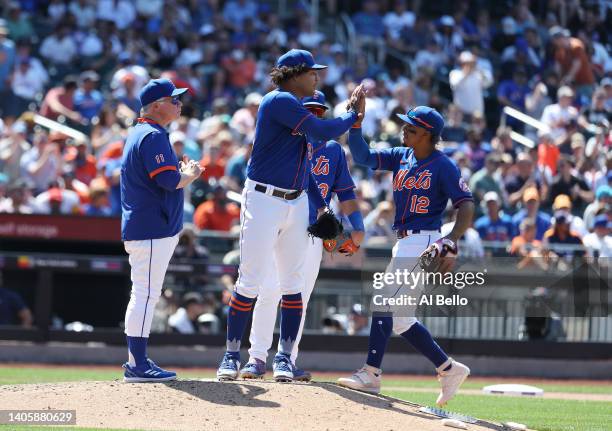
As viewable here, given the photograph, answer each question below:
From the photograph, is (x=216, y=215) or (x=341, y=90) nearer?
(x=216, y=215)

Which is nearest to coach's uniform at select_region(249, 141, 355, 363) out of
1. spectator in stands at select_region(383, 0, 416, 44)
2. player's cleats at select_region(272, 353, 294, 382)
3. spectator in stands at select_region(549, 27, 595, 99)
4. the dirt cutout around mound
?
player's cleats at select_region(272, 353, 294, 382)

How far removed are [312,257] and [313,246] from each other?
0.09 m

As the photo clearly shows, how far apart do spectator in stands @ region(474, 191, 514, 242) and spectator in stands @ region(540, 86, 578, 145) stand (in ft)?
12.2

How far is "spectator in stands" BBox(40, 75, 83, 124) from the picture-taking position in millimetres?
17328

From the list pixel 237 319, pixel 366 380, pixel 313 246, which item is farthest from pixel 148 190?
pixel 366 380

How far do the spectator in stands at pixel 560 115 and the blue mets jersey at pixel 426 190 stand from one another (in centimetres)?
1035

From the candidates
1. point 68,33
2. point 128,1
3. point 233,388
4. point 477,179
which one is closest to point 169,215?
point 233,388

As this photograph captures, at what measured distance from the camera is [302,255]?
7.84 metres

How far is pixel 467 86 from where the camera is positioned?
19062 millimetres

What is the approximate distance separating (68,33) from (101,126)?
2841 mm

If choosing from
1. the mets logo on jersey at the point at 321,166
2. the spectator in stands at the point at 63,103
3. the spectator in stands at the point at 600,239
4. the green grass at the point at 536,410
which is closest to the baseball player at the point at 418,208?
the mets logo on jersey at the point at 321,166

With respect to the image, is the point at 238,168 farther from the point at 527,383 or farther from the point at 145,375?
the point at 145,375

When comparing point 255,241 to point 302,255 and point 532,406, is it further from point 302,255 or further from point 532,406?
point 532,406

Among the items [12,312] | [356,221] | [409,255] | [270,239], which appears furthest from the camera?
[12,312]
